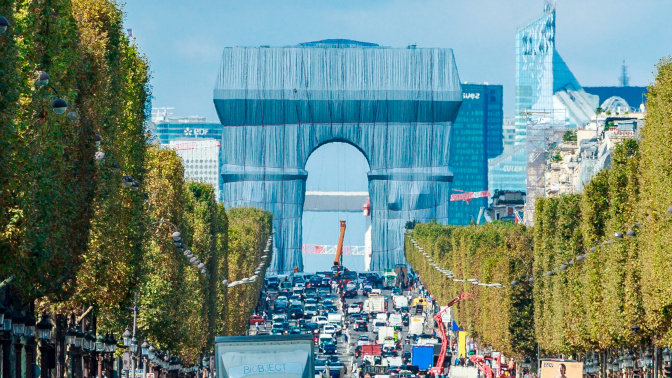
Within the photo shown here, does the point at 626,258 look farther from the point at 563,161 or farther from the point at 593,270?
the point at 563,161

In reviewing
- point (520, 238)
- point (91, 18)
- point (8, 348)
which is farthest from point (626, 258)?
point (520, 238)

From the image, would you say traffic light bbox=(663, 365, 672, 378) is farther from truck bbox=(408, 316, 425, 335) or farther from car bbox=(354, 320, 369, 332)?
car bbox=(354, 320, 369, 332)

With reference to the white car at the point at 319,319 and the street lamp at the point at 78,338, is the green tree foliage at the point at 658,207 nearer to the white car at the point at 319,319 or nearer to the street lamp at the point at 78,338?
the street lamp at the point at 78,338

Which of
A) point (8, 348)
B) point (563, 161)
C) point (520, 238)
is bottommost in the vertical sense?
point (8, 348)

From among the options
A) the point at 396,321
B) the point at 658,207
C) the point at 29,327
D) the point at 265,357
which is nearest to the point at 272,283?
the point at 396,321

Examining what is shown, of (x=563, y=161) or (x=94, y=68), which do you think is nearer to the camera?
(x=94, y=68)
